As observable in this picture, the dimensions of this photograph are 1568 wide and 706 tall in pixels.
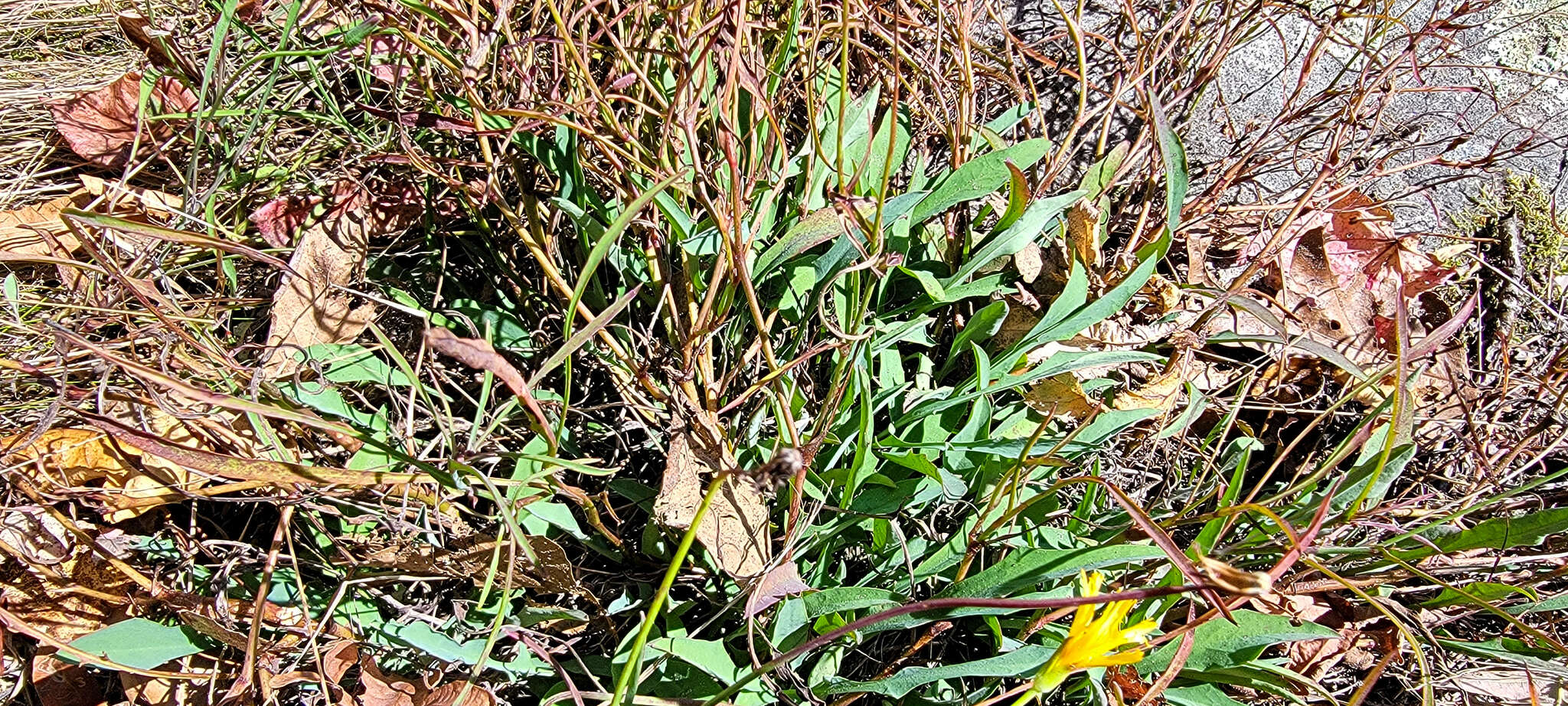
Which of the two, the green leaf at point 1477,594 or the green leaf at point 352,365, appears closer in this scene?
the green leaf at point 1477,594

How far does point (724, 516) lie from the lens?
1208mm

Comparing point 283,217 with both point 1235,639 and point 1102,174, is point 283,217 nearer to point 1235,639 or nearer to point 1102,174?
point 1102,174

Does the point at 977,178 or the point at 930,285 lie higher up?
the point at 977,178

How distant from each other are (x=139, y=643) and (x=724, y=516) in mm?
793

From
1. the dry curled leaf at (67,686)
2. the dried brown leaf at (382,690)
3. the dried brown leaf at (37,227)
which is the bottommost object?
the dry curled leaf at (67,686)

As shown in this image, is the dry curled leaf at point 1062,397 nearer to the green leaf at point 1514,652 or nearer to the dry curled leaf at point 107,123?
the green leaf at point 1514,652

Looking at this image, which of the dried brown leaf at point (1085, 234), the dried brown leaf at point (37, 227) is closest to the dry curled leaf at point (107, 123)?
the dried brown leaf at point (37, 227)

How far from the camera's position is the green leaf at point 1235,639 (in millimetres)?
1160

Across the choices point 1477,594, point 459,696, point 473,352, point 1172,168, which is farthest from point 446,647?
point 1477,594

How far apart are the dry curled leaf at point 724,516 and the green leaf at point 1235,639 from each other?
51cm

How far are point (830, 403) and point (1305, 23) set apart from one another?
1266 mm

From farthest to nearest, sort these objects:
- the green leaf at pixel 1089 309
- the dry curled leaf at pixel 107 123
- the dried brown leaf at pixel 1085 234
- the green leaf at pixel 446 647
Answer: the dry curled leaf at pixel 107 123
the dried brown leaf at pixel 1085 234
the green leaf at pixel 1089 309
the green leaf at pixel 446 647

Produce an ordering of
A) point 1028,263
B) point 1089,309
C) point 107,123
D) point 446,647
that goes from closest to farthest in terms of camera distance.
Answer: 1. point 446,647
2. point 1089,309
3. point 1028,263
4. point 107,123

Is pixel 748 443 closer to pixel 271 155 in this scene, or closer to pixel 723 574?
pixel 723 574
